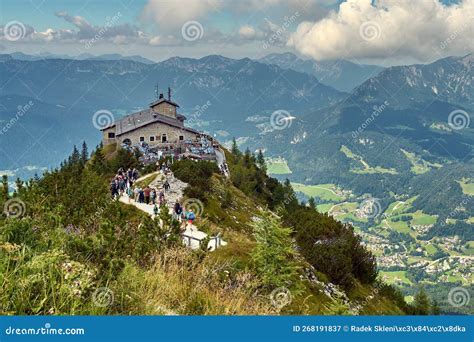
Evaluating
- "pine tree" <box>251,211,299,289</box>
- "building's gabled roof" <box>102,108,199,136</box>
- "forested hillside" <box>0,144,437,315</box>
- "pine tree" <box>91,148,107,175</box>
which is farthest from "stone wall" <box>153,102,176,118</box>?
"pine tree" <box>251,211,299,289</box>

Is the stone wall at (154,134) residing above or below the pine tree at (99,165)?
above

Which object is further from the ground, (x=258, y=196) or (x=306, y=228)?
(x=258, y=196)

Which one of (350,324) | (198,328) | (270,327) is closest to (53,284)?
(198,328)

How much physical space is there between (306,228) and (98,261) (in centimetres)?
3289

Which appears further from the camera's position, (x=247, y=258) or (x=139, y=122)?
(x=139, y=122)

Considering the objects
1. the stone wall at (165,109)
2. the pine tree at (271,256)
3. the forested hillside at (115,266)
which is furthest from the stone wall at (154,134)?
the pine tree at (271,256)

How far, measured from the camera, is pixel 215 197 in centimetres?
4266

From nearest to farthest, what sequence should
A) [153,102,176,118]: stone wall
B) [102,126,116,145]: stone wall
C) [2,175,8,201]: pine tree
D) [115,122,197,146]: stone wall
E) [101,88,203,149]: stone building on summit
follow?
[2,175,8,201]: pine tree → [101,88,203,149]: stone building on summit → [115,122,197,146]: stone wall → [102,126,116,145]: stone wall → [153,102,176,118]: stone wall

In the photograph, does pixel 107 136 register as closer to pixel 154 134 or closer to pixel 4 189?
pixel 154 134

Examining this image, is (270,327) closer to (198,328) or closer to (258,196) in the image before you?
(198,328)

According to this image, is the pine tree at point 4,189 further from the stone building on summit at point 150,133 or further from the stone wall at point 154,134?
the stone wall at point 154,134

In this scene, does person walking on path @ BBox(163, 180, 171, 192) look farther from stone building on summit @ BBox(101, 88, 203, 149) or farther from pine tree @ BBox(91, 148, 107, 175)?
stone building on summit @ BBox(101, 88, 203, 149)

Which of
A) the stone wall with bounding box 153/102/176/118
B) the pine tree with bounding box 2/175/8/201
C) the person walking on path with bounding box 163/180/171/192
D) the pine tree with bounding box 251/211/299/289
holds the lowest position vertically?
the pine tree with bounding box 251/211/299/289

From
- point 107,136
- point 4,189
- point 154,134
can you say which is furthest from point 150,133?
point 4,189
